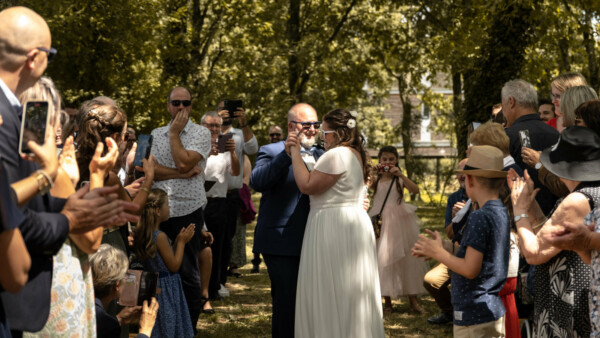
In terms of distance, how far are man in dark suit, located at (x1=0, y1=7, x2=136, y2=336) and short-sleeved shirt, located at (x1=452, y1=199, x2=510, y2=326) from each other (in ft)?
7.90

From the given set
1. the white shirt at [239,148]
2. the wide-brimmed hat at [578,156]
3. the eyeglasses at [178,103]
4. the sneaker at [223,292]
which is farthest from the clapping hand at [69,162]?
the white shirt at [239,148]

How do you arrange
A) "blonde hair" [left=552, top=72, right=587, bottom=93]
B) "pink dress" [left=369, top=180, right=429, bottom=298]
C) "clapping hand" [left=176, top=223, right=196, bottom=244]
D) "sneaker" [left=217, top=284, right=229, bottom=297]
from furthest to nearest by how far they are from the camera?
"sneaker" [left=217, top=284, right=229, bottom=297], "pink dress" [left=369, top=180, right=429, bottom=298], "blonde hair" [left=552, top=72, right=587, bottom=93], "clapping hand" [left=176, top=223, right=196, bottom=244]

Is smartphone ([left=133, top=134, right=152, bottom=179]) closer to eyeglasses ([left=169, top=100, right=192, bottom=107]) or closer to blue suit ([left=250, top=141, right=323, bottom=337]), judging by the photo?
blue suit ([left=250, top=141, right=323, bottom=337])

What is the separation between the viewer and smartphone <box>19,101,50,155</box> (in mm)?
2852

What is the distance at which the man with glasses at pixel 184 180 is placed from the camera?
278 inches

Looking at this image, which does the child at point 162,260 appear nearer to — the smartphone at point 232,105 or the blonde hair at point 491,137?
the smartphone at point 232,105

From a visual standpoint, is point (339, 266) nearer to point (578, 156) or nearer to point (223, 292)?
point (578, 156)

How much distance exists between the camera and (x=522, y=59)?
1434 cm

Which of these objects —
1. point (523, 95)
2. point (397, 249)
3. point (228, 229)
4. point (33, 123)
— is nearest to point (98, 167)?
point (33, 123)

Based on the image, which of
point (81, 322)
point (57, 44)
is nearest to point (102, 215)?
point (81, 322)

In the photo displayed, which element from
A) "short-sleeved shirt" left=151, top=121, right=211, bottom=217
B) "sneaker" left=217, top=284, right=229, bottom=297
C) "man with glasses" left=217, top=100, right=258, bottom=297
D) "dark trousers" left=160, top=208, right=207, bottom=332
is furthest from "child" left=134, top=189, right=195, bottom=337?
"man with glasses" left=217, top=100, right=258, bottom=297

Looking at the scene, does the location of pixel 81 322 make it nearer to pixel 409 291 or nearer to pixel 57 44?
pixel 409 291

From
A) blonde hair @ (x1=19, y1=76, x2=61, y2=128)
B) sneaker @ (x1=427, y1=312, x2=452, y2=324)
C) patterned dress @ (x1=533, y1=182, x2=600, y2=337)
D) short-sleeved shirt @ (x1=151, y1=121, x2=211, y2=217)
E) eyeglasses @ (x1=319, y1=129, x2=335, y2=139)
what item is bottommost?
sneaker @ (x1=427, y1=312, x2=452, y2=324)

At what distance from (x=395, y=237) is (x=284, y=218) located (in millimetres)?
3224
